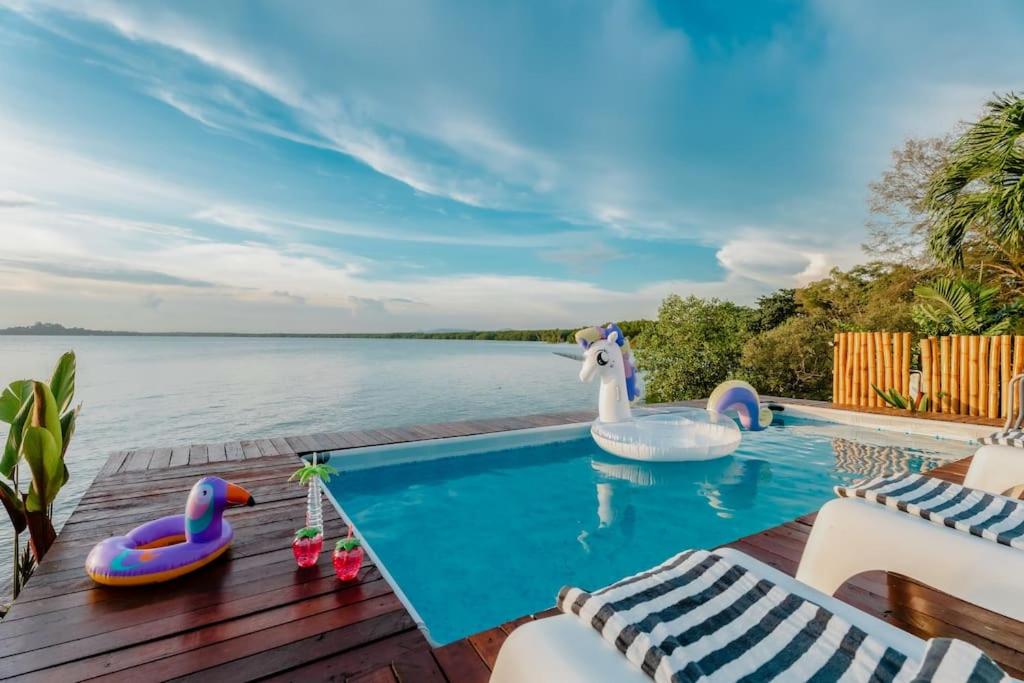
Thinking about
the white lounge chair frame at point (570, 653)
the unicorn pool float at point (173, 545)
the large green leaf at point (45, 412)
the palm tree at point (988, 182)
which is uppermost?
the palm tree at point (988, 182)

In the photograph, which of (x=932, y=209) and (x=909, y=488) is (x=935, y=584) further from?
(x=932, y=209)

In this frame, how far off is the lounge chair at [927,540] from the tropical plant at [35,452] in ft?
13.9

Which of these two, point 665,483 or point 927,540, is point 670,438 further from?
point 927,540

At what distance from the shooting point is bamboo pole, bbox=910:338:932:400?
8039mm

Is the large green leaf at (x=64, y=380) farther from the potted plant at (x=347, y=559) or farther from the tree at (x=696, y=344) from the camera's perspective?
the tree at (x=696, y=344)

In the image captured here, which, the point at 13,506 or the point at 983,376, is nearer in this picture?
the point at 13,506

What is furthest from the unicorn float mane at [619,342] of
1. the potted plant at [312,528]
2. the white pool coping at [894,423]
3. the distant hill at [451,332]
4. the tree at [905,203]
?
the tree at [905,203]

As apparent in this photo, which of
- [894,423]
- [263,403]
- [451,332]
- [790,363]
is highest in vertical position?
[451,332]

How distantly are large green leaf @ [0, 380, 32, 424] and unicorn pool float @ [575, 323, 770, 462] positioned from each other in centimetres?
502

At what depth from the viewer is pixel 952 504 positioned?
2.21 meters

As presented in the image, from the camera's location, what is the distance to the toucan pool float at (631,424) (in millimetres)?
5441

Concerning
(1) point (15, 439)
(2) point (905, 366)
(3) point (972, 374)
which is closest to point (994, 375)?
(3) point (972, 374)

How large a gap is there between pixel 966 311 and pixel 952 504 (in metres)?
8.38

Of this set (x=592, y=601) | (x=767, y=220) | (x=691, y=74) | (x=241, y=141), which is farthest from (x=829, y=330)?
(x=241, y=141)
